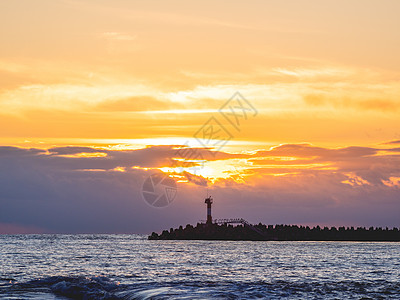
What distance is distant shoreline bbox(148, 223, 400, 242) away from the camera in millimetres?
118625

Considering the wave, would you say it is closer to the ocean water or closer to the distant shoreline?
the ocean water

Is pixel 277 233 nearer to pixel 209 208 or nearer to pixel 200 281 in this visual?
Result: pixel 209 208

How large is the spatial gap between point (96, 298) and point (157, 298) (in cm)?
369

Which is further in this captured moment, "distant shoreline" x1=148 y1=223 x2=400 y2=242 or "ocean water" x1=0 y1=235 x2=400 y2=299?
"distant shoreline" x1=148 y1=223 x2=400 y2=242

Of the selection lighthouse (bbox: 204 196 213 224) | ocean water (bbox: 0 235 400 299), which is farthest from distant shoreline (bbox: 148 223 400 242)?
ocean water (bbox: 0 235 400 299)

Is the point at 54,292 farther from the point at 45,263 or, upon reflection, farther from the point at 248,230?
the point at 248,230

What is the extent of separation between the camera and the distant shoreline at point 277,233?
389 ft

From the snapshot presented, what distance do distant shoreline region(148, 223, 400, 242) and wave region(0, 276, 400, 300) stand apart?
269ft

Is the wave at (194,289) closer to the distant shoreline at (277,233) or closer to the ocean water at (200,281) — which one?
the ocean water at (200,281)

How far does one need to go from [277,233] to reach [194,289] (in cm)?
9084

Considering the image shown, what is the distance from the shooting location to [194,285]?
33.9 metres

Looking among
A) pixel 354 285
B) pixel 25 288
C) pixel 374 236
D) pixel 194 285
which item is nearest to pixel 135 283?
pixel 194 285

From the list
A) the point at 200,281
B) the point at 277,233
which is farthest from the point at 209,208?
the point at 200,281

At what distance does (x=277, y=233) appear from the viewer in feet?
395
